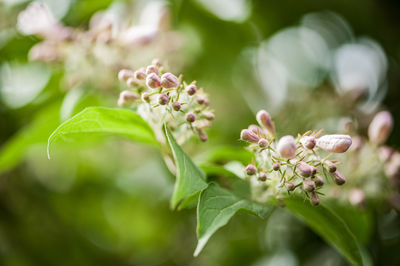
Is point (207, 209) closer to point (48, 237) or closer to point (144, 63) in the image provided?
point (144, 63)

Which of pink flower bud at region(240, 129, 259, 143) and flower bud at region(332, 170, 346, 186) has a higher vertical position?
pink flower bud at region(240, 129, 259, 143)

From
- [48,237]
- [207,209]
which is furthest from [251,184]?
[48,237]

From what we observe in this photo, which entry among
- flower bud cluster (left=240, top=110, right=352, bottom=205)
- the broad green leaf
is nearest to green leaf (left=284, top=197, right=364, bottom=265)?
flower bud cluster (left=240, top=110, right=352, bottom=205)

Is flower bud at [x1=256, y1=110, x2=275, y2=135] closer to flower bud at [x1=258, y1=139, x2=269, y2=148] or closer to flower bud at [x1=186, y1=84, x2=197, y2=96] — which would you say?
flower bud at [x1=258, y1=139, x2=269, y2=148]

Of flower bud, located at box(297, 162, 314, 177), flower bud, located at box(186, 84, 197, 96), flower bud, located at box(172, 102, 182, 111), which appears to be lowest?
flower bud, located at box(297, 162, 314, 177)

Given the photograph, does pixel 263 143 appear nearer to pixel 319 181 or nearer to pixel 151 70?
pixel 319 181

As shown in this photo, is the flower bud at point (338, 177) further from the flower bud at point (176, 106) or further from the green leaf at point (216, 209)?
the flower bud at point (176, 106)

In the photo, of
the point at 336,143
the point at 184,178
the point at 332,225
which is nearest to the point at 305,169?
Result: the point at 336,143
